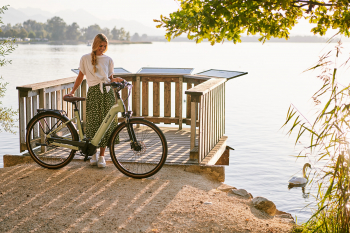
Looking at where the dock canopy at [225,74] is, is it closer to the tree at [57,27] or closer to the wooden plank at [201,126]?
the wooden plank at [201,126]

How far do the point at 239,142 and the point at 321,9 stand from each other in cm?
1000

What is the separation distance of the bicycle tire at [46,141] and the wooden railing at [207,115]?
154cm

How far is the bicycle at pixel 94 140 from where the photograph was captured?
5.09 m

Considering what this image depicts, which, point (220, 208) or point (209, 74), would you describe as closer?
point (220, 208)

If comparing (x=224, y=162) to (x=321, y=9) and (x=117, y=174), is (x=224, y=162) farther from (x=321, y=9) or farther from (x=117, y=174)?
(x=321, y=9)

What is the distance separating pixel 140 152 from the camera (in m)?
5.16

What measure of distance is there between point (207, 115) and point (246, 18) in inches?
85.3

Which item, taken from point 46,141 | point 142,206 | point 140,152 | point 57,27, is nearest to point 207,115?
point 140,152

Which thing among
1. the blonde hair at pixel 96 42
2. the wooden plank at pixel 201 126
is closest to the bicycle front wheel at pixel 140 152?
the wooden plank at pixel 201 126

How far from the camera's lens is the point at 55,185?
4977 millimetres

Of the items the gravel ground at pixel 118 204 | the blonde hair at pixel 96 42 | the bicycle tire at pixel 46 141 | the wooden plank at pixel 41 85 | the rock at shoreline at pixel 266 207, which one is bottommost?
the rock at shoreline at pixel 266 207

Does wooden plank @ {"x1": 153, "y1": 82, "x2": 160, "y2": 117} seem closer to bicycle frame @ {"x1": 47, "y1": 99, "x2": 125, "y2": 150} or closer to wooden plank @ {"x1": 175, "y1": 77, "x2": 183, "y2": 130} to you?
wooden plank @ {"x1": 175, "y1": 77, "x2": 183, "y2": 130}

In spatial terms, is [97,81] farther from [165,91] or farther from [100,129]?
[165,91]

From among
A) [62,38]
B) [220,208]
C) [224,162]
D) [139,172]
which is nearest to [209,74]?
[224,162]
